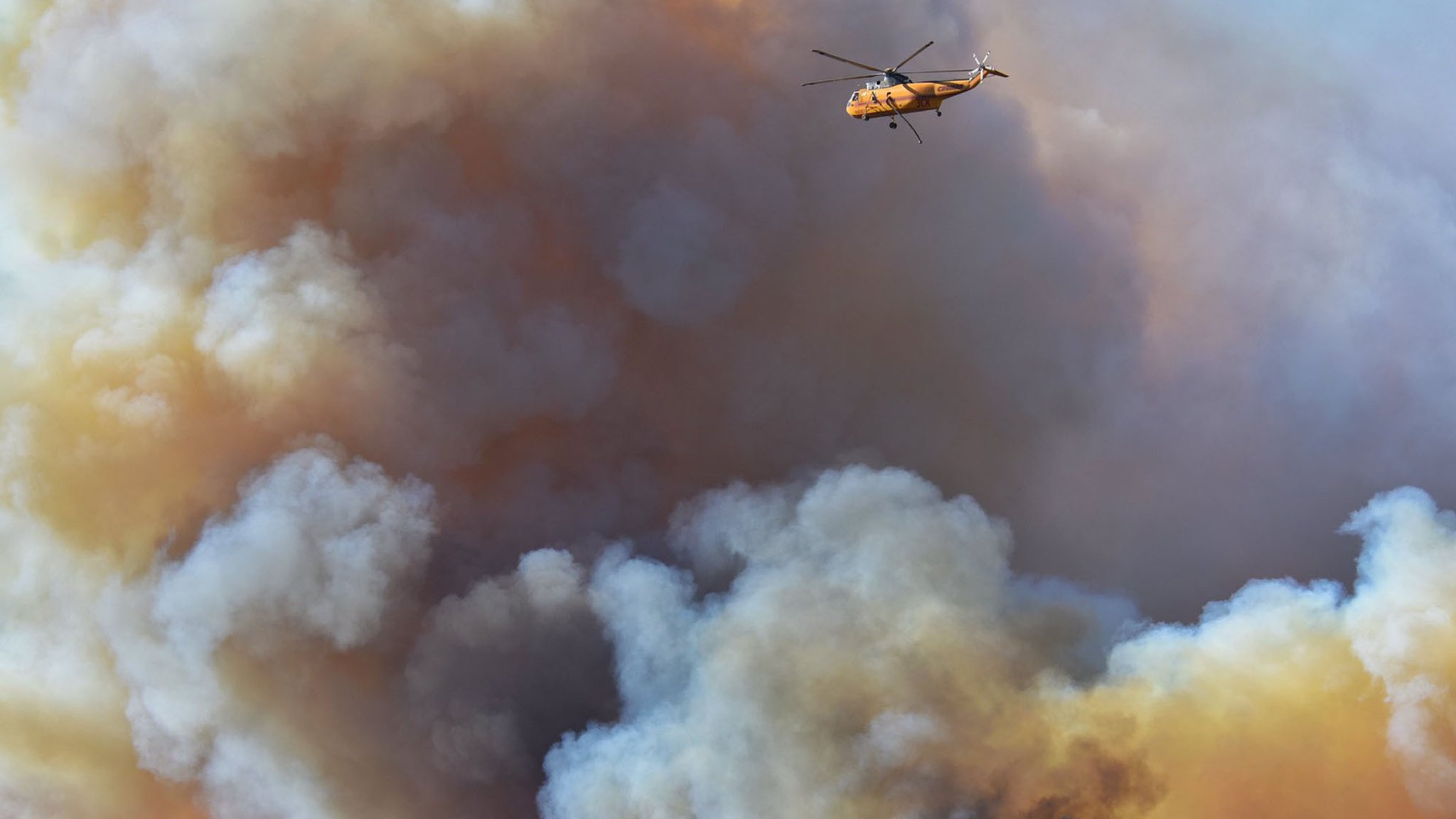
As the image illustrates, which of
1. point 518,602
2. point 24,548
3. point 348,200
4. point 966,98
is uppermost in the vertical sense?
point 966,98

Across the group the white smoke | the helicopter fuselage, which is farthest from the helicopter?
the white smoke

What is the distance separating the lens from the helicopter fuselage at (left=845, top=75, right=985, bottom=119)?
63.9 meters

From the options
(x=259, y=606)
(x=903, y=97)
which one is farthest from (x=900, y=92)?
(x=259, y=606)

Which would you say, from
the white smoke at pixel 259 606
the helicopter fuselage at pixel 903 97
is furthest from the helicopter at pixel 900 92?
the white smoke at pixel 259 606

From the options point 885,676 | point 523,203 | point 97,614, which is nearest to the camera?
point 885,676

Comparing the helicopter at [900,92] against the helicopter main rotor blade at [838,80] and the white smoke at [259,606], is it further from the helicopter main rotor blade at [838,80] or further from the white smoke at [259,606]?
the white smoke at [259,606]

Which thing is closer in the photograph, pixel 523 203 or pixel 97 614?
pixel 97 614

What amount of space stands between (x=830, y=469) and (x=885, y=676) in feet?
40.4

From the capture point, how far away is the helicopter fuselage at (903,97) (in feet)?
210

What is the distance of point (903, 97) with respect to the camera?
214 feet

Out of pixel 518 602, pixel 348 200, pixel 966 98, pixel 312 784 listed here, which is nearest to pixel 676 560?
pixel 518 602

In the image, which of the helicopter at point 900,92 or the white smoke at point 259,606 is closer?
the helicopter at point 900,92

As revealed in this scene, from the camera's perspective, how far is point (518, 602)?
2544 inches

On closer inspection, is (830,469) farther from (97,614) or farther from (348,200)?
(97,614)
